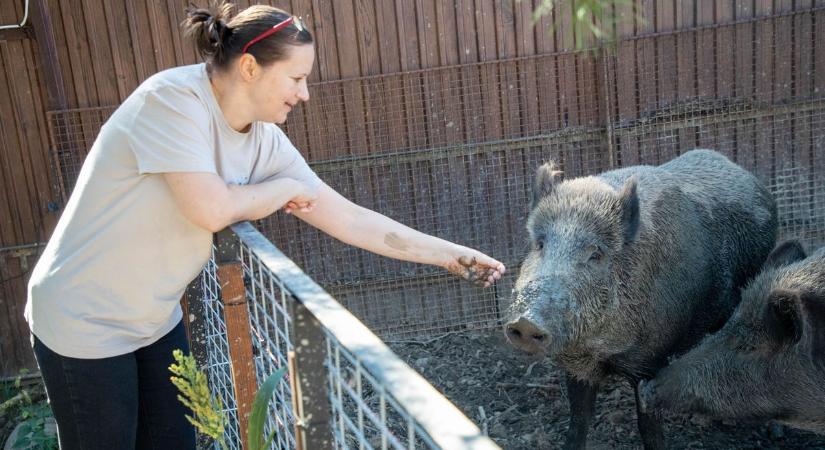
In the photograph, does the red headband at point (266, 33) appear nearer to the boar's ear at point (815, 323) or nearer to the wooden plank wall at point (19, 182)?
the boar's ear at point (815, 323)

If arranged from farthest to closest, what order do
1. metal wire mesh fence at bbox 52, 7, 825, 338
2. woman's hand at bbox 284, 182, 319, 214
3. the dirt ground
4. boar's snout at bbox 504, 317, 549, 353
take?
1. metal wire mesh fence at bbox 52, 7, 825, 338
2. the dirt ground
3. boar's snout at bbox 504, 317, 549, 353
4. woman's hand at bbox 284, 182, 319, 214

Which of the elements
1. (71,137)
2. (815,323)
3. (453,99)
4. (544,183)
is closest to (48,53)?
(71,137)

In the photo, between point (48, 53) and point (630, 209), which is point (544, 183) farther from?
point (48, 53)

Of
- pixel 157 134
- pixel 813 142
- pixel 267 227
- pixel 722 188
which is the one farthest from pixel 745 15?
pixel 157 134

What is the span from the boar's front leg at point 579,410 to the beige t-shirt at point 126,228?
2.72 m

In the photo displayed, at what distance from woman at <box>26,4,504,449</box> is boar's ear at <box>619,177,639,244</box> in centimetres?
217

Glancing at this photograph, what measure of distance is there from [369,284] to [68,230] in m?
3.93

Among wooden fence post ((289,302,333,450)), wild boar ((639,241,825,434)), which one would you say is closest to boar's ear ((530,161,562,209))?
wild boar ((639,241,825,434))

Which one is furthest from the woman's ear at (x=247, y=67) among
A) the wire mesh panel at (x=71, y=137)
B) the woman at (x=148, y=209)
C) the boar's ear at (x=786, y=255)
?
the wire mesh panel at (x=71, y=137)

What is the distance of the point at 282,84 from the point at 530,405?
11.3 feet

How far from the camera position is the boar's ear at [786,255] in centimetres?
440

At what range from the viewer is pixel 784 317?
3828 millimetres

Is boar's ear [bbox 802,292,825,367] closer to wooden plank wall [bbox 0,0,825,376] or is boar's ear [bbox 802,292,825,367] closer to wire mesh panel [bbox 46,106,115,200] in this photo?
wooden plank wall [bbox 0,0,825,376]

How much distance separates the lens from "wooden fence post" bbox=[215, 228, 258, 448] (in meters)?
2.57
